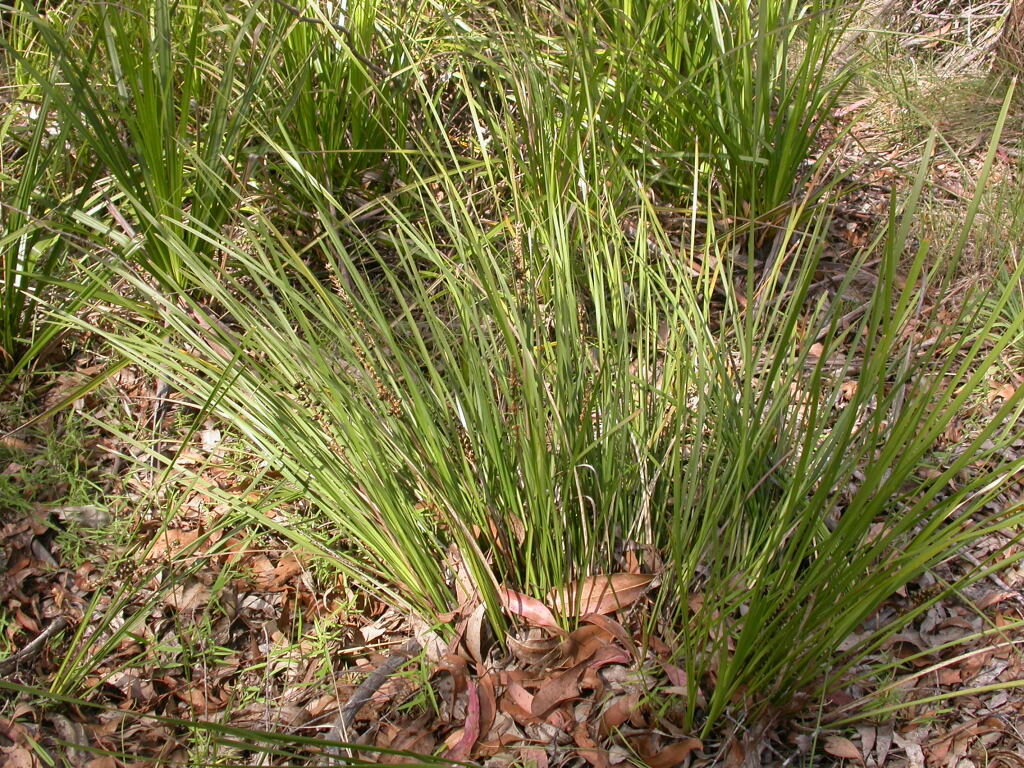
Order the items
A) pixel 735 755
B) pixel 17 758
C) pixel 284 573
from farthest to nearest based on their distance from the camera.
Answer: pixel 284 573 < pixel 17 758 < pixel 735 755

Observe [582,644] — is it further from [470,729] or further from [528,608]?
[470,729]

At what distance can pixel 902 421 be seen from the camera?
1374 millimetres

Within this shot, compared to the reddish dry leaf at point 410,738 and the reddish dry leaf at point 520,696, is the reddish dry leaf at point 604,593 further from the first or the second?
the reddish dry leaf at point 410,738

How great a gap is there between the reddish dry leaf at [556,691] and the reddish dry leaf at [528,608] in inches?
3.6

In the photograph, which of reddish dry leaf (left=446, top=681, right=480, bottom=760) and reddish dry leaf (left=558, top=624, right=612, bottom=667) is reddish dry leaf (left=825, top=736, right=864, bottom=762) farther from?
reddish dry leaf (left=446, top=681, right=480, bottom=760)

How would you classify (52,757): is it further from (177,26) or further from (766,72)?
(766,72)

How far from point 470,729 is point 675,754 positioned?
39 centimetres

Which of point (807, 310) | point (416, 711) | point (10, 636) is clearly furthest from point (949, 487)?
point (10, 636)

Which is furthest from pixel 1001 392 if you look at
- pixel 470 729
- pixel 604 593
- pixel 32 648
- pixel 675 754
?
pixel 32 648

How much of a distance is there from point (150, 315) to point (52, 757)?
108 cm

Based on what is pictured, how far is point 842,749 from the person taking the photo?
5.74ft

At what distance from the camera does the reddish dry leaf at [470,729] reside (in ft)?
5.75

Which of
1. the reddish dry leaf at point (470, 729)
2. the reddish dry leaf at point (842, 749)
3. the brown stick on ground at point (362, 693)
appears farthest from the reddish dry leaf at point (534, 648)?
the reddish dry leaf at point (842, 749)

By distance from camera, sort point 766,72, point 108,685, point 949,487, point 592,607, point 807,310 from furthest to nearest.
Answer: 1. point 807,310
2. point 766,72
3. point 949,487
4. point 108,685
5. point 592,607
